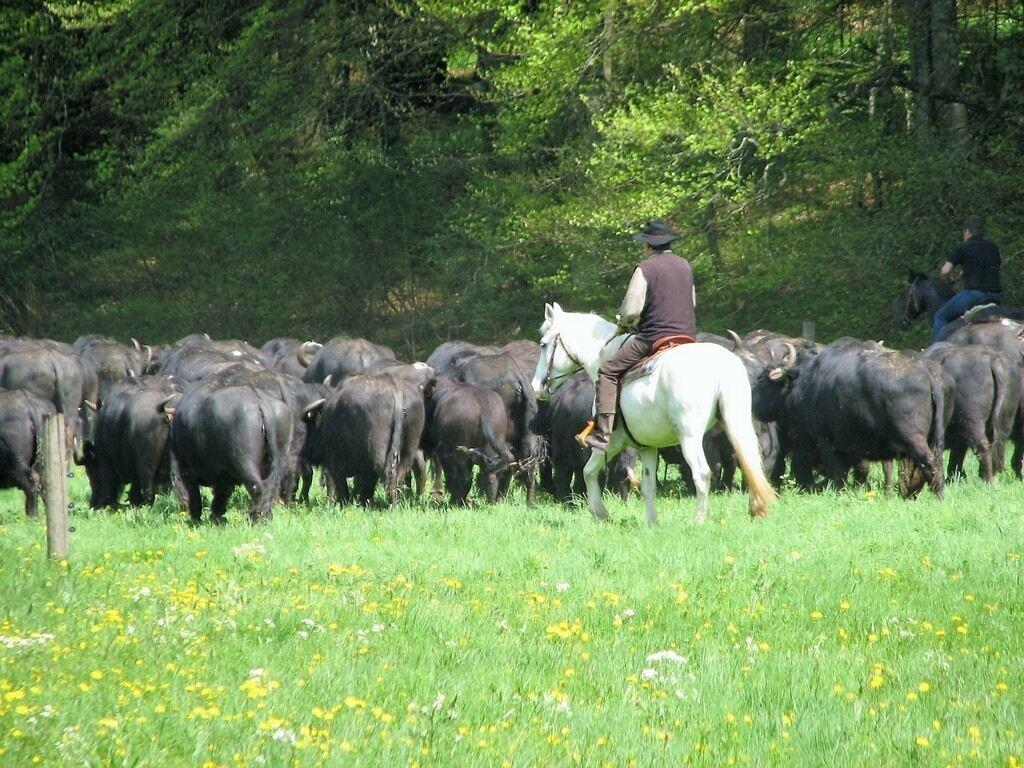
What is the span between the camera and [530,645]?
7.99 metres

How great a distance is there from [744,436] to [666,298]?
52.5 inches

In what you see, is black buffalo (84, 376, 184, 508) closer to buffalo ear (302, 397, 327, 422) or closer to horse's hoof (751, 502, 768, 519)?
buffalo ear (302, 397, 327, 422)

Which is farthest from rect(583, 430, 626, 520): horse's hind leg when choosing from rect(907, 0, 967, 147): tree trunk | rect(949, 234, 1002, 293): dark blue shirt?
rect(907, 0, 967, 147): tree trunk

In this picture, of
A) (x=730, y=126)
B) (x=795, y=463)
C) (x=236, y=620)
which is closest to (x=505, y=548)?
(x=236, y=620)

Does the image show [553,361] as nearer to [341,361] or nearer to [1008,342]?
[1008,342]

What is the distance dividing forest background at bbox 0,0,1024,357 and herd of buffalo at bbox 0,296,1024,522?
9.77 m

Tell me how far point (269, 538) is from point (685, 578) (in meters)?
3.89

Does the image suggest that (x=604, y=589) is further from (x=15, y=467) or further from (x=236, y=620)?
(x=15, y=467)

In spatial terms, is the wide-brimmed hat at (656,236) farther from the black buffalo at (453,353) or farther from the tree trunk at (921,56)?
the tree trunk at (921,56)

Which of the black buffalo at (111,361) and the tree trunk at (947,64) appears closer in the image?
the black buffalo at (111,361)

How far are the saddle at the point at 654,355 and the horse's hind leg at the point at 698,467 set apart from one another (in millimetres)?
641

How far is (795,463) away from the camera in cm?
1623

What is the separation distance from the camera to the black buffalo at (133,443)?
15.1m

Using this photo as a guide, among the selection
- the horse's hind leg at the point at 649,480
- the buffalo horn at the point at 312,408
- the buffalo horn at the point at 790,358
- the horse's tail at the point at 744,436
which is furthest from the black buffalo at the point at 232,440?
the buffalo horn at the point at 790,358
